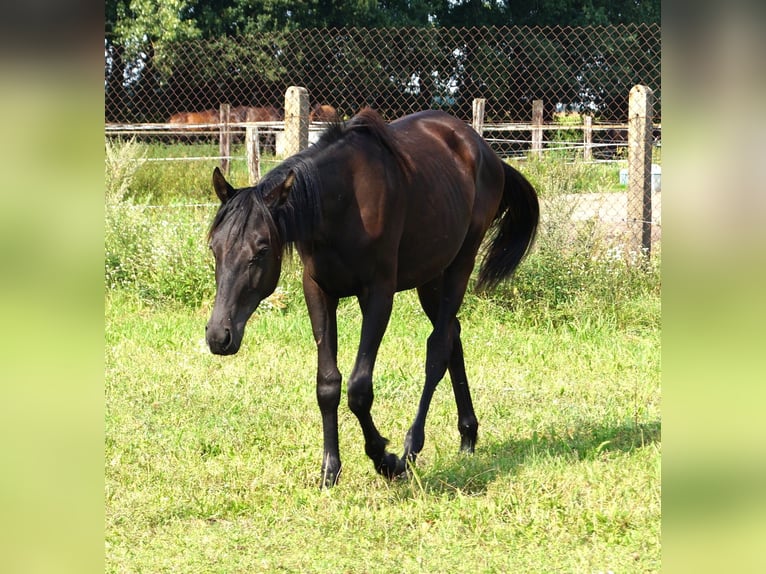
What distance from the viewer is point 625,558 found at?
356 centimetres

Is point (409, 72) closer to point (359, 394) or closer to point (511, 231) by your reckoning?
point (511, 231)

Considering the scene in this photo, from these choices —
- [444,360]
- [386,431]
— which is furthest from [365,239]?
[386,431]

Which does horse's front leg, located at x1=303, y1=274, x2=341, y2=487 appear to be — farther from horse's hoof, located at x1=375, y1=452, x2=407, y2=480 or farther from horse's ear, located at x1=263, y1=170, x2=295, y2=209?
horse's ear, located at x1=263, y1=170, x2=295, y2=209

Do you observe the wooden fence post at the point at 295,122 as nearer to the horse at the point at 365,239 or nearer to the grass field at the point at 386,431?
the grass field at the point at 386,431

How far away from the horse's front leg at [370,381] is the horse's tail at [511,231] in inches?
66.4

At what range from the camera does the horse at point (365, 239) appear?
401 centimetres

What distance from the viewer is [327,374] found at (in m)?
4.59

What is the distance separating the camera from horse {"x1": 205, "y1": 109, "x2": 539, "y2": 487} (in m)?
4.01

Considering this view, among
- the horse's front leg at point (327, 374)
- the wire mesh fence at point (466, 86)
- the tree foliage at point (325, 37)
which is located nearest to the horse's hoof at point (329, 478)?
the horse's front leg at point (327, 374)
